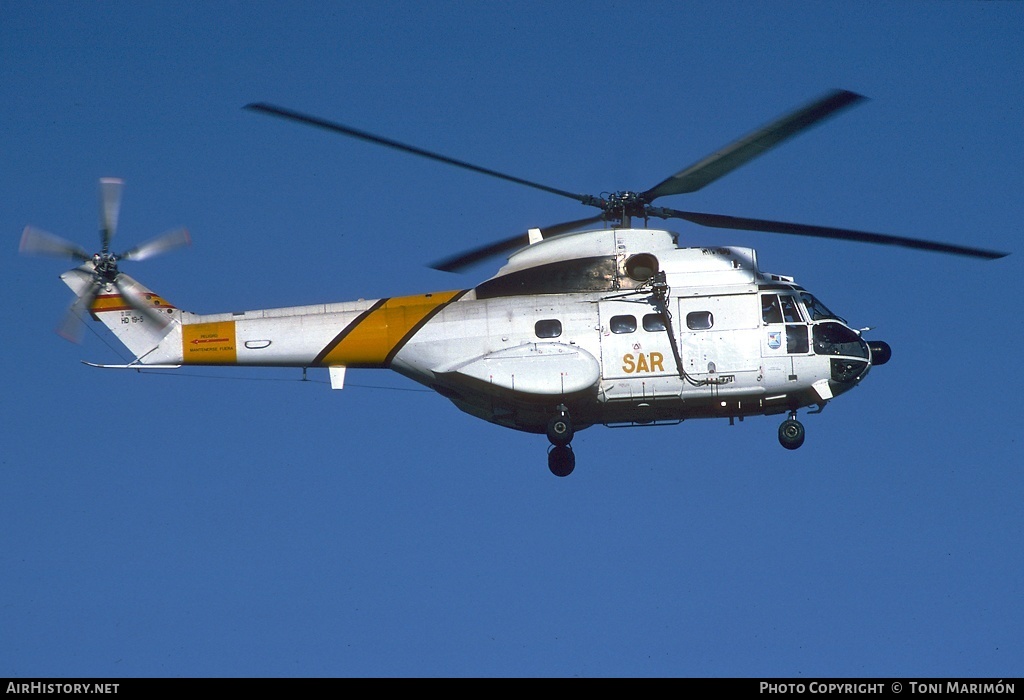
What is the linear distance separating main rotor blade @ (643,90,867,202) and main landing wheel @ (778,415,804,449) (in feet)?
16.1

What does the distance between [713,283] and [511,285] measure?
378 centimetres

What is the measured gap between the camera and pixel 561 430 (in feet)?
87.1

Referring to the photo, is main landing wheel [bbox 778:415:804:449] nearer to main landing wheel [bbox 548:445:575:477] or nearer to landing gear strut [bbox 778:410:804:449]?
landing gear strut [bbox 778:410:804:449]

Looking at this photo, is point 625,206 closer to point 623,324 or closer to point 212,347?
point 623,324

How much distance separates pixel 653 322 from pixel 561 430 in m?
2.62

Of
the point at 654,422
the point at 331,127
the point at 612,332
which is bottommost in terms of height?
the point at 654,422

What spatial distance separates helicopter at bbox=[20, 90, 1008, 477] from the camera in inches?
→ 1044

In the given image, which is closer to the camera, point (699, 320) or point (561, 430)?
point (561, 430)

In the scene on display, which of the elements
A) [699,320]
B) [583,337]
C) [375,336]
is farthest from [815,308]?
[375,336]

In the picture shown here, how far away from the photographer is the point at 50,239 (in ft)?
89.0

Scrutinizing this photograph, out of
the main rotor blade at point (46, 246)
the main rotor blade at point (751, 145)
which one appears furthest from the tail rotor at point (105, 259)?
the main rotor blade at point (751, 145)
